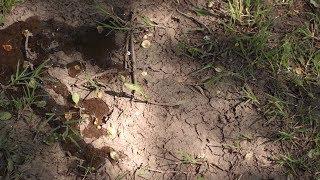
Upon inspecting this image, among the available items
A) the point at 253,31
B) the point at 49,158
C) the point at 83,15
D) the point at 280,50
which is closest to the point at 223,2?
the point at 253,31

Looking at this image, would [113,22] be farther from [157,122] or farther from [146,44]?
[157,122]

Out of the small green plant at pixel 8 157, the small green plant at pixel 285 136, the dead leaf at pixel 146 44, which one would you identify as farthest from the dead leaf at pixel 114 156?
the small green plant at pixel 285 136

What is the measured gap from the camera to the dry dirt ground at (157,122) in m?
2.64

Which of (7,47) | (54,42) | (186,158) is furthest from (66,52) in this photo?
(186,158)

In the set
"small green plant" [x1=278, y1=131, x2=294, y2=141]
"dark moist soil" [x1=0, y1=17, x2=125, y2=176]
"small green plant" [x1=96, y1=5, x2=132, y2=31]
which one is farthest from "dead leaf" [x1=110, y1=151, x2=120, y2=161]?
"small green plant" [x1=278, y1=131, x2=294, y2=141]

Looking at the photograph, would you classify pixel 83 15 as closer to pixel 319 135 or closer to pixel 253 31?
pixel 253 31

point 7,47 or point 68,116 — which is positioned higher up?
point 7,47

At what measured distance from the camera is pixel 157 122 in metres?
2.83

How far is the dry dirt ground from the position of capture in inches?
104

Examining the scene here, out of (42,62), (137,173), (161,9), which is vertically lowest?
(137,173)

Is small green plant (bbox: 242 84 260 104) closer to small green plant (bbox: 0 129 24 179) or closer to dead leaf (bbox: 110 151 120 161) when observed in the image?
dead leaf (bbox: 110 151 120 161)

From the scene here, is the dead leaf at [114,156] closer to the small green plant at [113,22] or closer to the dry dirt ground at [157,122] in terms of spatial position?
the dry dirt ground at [157,122]

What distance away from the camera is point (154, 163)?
8.81ft

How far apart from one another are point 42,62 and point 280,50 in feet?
5.85
